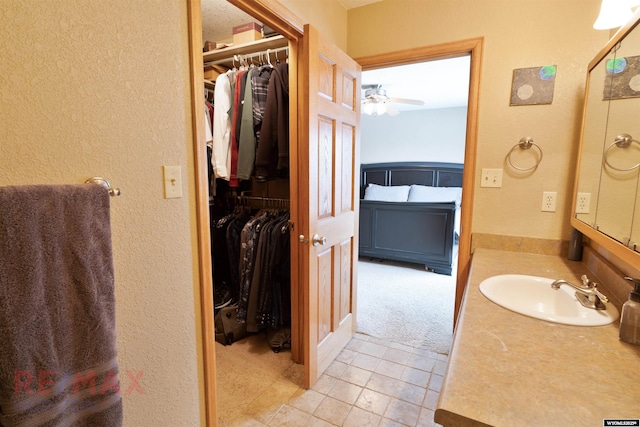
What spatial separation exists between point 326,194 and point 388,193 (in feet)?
11.8

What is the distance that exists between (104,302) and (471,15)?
7.29ft

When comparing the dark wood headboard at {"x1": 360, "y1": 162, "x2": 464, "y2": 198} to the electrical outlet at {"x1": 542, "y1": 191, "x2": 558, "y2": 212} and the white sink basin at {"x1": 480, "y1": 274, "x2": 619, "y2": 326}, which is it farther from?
the white sink basin at {"x1": 480, "y1": 274, "x2": 619, "y2": 326}

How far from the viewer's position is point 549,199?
5.69ft

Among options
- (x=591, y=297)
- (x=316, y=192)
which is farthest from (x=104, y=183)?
(x=591, y=297)

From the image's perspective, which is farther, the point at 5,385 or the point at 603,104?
the point at 603,104

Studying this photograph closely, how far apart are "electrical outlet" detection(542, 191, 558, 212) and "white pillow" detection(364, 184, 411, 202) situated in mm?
3417

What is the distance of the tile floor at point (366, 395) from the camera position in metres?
1.58

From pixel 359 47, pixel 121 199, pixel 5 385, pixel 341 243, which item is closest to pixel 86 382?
pixel 5 385

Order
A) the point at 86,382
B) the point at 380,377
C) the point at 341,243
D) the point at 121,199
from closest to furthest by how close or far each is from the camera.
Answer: the point at 86,382 < the point at 121,199 < the point at 380,377 < the point at 341,243

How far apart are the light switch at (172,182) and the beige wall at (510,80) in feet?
5.43

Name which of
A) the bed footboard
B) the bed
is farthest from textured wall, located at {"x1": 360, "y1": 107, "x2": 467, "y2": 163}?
the bed footboard

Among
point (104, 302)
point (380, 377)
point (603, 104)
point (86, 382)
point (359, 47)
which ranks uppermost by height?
point (359, 47)

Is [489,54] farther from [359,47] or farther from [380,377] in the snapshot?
[380,377]

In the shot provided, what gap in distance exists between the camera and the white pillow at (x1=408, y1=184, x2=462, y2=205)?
4.89m
